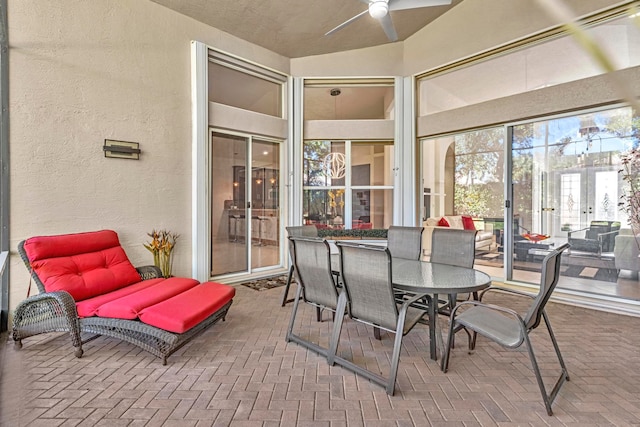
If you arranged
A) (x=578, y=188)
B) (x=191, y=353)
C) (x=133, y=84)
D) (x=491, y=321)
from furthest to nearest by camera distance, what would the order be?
1. (x=578, y=188)
2. (x=133, y=84)
3. (x=191, y=353)
4. (x=491, y=321)

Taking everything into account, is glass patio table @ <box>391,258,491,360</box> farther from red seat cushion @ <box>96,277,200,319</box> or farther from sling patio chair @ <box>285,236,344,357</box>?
red seat cushion @ <box>96,277,200,319</box>

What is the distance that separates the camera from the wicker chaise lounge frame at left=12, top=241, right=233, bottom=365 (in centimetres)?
287

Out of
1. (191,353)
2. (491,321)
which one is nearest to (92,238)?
(191,353)

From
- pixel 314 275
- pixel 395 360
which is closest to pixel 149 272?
pixel 314 275

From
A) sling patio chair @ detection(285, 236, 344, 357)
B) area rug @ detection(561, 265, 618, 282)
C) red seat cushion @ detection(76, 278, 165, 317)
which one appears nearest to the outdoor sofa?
area rug @ detection(561, 265, 618, 282)

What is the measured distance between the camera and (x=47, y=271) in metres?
3.22

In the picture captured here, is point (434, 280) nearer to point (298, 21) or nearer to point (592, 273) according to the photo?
point (592, 273)

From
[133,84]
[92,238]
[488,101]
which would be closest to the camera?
[92,238]

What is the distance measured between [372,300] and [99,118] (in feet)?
12.7

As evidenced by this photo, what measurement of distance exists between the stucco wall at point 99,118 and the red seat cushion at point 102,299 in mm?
937

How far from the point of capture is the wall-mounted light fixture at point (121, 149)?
13.8 feet

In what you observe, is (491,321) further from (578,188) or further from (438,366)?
(578,188)

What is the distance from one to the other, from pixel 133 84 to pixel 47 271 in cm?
253

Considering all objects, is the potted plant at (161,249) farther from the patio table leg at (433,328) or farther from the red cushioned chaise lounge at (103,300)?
the patio table leg at (433,328)
